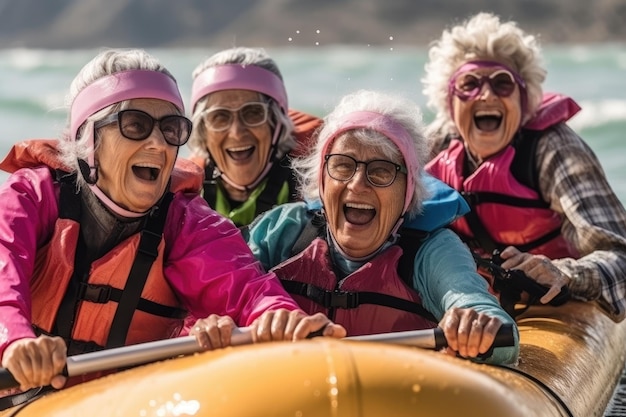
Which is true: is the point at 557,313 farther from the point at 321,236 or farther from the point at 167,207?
the point at 167,207

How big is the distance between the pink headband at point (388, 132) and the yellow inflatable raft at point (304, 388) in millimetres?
726

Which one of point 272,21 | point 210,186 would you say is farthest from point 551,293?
point 272,21

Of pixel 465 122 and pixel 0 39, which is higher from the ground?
pixel 0 39

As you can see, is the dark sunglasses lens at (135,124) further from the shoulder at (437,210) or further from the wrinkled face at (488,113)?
the wrinkled face at (488,113)

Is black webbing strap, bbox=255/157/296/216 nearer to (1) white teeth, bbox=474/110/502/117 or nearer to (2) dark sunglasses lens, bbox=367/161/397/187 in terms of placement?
(1) white teeth, bbox=474/110/502/117

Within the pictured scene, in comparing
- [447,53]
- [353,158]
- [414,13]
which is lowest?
[353,158]

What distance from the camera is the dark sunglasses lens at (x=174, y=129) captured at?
10.2 ft

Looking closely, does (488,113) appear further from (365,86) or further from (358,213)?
(365,86)

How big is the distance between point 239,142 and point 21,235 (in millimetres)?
1655

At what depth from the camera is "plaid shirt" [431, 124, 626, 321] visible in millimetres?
4117

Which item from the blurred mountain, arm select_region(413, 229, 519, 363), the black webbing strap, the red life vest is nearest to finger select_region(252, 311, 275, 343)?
arm select_region(413, 229, 519, 363)

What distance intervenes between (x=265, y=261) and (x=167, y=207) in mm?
396

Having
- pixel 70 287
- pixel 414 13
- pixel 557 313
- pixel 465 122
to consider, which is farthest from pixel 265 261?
pixel 414 13

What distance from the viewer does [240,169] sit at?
461 cm
